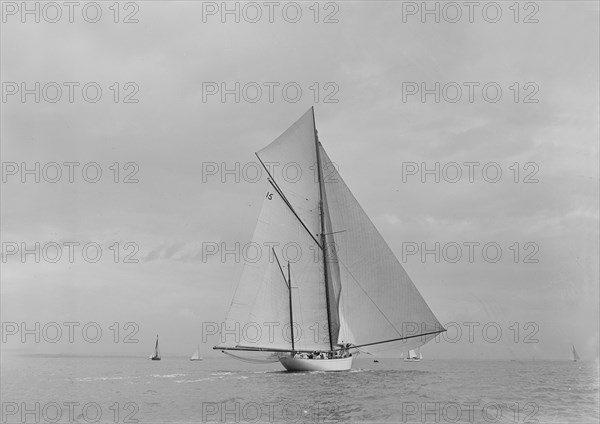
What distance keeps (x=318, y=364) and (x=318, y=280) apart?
662 centimetres

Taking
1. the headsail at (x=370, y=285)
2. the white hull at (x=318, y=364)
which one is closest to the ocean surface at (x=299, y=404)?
the headsail at (x=370, y=285)

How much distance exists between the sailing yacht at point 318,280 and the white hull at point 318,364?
79 millimetres

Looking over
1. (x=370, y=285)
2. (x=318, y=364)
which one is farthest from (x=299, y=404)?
(x=318, y=364)

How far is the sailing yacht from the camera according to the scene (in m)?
49.5

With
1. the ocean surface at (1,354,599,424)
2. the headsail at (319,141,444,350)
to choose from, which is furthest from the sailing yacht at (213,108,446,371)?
the ocean surface at (1,354,599,424)

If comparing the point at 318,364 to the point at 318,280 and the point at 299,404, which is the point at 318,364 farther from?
the point at 299,404

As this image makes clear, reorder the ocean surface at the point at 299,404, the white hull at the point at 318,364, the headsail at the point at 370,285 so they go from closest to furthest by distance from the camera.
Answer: the ocean surface at the point at 299,404 → the headsail at the point at 370,285 → the white hull at the point at 318,364

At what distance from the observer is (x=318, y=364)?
52.5 meters

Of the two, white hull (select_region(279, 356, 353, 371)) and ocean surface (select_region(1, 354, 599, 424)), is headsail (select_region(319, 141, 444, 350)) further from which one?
ocean surface (select_region(1, 354, 599, 424))

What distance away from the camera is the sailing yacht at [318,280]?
162 feet

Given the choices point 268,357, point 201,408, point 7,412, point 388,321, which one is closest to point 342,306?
point 388,321

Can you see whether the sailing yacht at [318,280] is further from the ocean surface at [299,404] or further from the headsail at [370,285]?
the ocean surface at [299,404]

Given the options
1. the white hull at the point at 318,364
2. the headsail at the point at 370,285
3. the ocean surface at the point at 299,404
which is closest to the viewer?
the ocean surface at the point at 299,404

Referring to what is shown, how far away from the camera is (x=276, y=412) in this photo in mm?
27938
